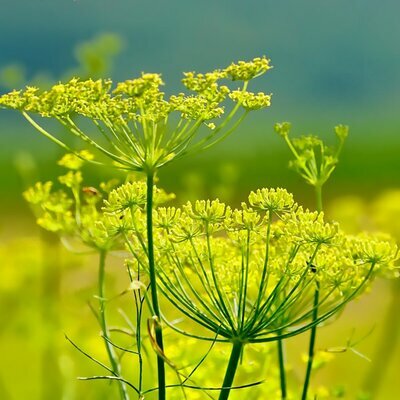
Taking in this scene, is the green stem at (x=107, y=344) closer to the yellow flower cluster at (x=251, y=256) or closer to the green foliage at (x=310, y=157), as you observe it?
the yellow flower cluster at (x=251, y=256)

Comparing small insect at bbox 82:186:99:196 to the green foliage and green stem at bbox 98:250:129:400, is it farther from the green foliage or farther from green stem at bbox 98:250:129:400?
the green foliage

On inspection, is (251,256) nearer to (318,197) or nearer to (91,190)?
(318,197)

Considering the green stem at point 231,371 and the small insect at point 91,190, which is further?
the small insect at point 91,190

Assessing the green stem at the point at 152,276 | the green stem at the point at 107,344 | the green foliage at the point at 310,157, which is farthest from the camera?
the green foliage at the point at 310,157

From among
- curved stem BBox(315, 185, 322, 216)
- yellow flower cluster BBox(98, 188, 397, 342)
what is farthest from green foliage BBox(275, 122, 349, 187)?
yellow flower cluster BBox(98, 188, 397, 342)

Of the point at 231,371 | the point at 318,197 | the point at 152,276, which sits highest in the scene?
the point at 318,197

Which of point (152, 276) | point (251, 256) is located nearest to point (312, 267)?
point (251, 256)

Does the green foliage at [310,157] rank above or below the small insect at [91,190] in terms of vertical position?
above

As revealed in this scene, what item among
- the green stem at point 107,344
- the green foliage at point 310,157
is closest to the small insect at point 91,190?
the green stem at point 107,344

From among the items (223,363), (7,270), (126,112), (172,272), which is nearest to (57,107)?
(126,112)

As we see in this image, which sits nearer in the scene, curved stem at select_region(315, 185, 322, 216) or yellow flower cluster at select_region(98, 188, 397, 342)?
yellow flower cluster at select_region(98, 188, 397, 342)

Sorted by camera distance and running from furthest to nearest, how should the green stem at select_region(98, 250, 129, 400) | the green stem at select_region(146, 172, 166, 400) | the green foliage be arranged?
1. the green foliage
2. the green stem at select_region(98, 250, 129, 400)
3. the green stem at select_region(146, 172, 166, 400)
